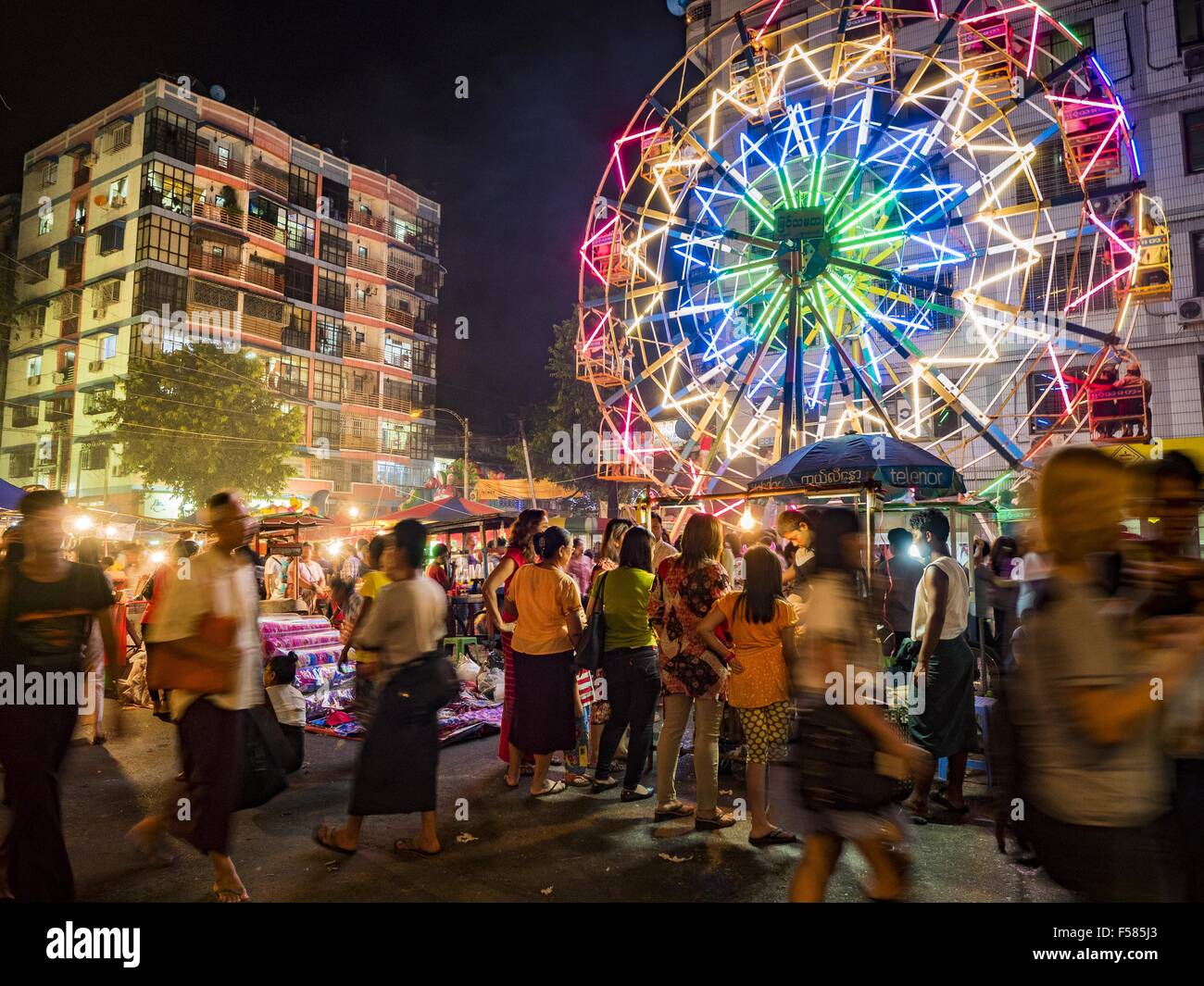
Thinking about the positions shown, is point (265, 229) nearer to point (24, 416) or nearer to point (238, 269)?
point (238, 269)

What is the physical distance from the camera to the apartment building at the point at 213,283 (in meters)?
36.9

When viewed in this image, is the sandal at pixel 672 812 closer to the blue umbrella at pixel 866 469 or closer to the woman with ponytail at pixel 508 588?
the woman with ponytail at pixel 508 588

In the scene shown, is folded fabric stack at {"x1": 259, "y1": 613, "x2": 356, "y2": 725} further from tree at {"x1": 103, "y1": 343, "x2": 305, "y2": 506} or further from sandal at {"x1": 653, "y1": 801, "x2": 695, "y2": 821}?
tree at {"x1": 103, "y1": 343, "x2": 305, "y2": 506}

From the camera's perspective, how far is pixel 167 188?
37031 mm

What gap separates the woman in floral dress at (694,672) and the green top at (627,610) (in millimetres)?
380

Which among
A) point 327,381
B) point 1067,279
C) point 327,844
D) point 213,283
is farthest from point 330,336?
point 327,844

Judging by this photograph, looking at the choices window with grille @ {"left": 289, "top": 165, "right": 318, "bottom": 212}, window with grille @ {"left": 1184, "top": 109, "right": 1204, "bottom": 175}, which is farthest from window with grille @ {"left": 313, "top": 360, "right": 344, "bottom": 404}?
window with grille @ {"left": 1184, "top": 109, "right": 1204, "bottom": 175}

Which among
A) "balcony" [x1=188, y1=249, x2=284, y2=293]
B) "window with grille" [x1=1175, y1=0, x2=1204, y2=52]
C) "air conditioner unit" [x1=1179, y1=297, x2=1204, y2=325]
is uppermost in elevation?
"balcony" [x1=188, y1=249, x2=284, y2=293]

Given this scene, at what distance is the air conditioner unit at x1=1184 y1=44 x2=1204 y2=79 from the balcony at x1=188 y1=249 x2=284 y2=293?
39854mm

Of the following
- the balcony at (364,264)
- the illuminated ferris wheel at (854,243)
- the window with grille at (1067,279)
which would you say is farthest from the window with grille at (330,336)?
the window with grille at (1067,279)

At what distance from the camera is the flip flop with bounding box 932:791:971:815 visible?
5.32 m

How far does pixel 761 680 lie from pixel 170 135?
1733 inches

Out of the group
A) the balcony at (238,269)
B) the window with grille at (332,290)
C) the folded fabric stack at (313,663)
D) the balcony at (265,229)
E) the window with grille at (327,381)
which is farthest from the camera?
the window with grille at (332,290)
